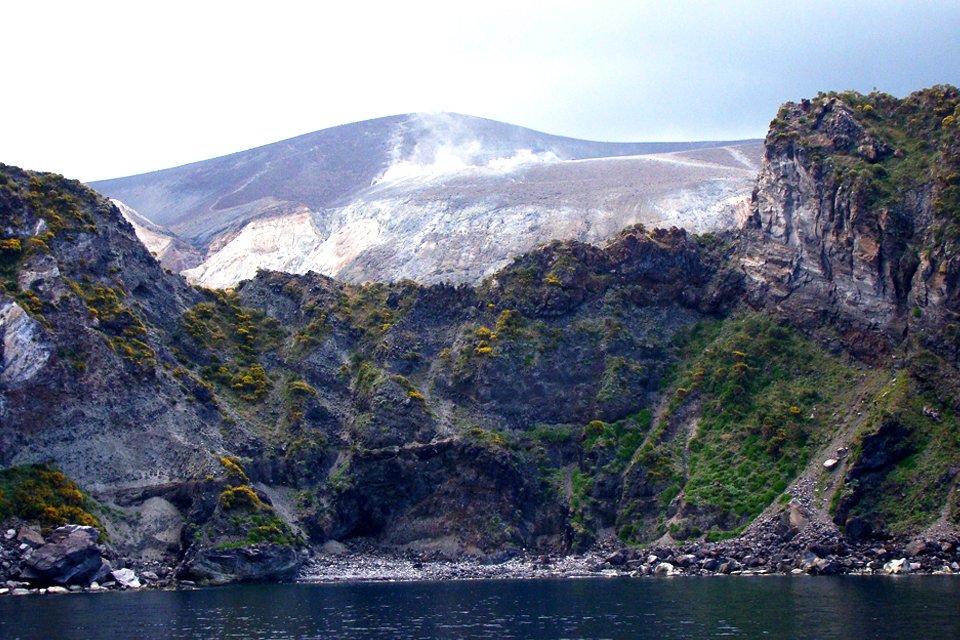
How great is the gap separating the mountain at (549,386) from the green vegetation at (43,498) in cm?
30

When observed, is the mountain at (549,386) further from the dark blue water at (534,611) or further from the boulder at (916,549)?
the dark blue water at (534,611)

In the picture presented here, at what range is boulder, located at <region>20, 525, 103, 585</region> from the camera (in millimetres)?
80188

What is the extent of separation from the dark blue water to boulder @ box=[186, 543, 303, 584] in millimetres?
9119

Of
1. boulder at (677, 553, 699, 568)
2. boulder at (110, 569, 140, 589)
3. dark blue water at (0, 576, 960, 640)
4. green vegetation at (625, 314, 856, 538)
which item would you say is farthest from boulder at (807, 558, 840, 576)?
boulder at (110, 569, 140, 589)

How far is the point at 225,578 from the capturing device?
92.1 meters

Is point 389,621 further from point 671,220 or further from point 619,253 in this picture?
point 671,220

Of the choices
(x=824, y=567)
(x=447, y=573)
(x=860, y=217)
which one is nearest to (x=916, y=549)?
(x=824, y=567)

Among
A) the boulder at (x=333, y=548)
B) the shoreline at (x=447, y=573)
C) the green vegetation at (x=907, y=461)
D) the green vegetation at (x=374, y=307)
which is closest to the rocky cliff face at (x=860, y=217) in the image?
the green vegetation at (x=907, y=461)

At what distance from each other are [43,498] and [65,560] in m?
10.3

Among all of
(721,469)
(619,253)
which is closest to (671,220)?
(619,253)

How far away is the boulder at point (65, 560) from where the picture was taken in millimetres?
80188

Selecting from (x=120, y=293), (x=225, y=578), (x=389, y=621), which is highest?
(x=120, y=293)

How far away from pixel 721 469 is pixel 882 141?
1678 inches

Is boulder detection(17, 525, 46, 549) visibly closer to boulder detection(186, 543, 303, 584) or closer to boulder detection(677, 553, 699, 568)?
boulder detection(186, 543, 303, 584)
